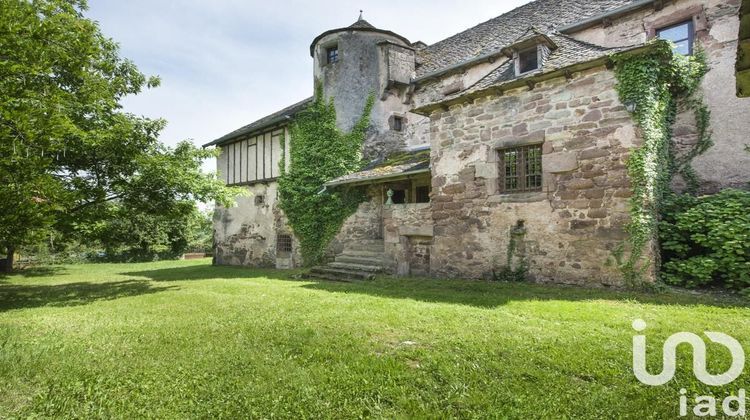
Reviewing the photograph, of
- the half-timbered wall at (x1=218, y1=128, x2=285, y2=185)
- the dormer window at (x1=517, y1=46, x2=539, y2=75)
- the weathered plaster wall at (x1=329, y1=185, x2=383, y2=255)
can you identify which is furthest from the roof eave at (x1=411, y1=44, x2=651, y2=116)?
the half-timbered wall at (x1=218, y1=128, x2=285, y2=185)

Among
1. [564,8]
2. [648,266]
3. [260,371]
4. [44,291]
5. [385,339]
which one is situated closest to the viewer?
[260,371]

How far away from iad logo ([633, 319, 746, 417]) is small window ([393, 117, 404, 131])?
12.1 metres

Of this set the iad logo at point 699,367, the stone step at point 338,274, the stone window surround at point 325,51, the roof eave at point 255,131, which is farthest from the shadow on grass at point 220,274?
the iad logo at point 699,367

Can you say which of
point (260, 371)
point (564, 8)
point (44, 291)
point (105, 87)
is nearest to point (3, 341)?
point (260, 371)

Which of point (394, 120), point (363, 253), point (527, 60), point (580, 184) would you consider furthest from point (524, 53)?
point (363, 253)

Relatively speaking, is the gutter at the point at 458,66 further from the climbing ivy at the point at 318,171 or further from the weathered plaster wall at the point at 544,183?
the weathered plaster wall at the point at 544,183

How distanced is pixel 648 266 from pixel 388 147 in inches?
392

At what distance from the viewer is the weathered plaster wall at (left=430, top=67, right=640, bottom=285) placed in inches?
293

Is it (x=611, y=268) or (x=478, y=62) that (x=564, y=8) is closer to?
(x=478, y=62)

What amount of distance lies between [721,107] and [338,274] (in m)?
10.3

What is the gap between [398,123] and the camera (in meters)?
15.5

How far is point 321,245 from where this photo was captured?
14.4 meters

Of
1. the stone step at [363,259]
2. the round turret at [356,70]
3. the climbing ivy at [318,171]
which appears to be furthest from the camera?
the round turret at [356,70]

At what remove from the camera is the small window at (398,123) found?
15.3m
